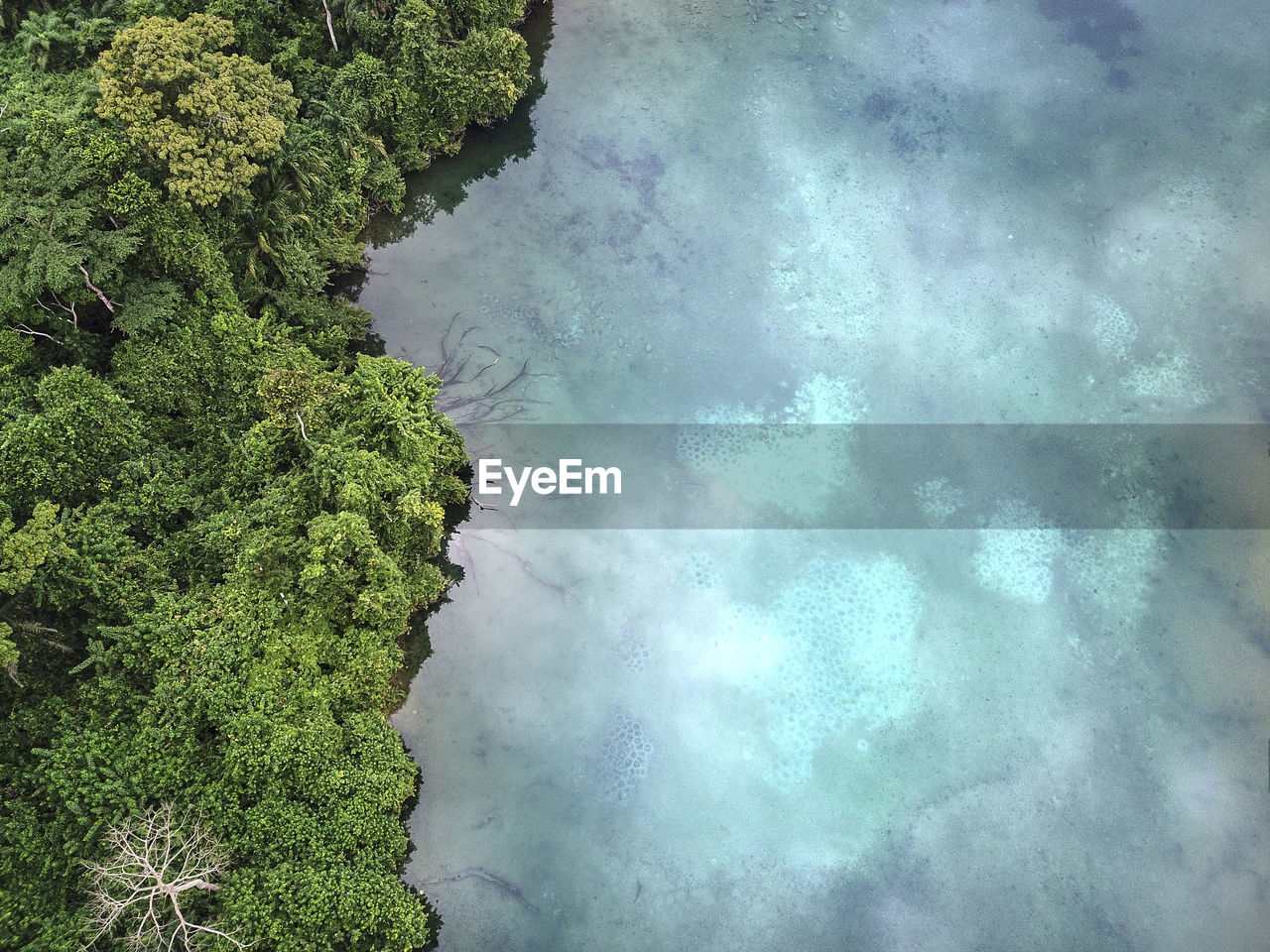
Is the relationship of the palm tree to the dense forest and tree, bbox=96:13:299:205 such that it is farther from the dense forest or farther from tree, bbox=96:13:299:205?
tree, bbox=96:13:299:205

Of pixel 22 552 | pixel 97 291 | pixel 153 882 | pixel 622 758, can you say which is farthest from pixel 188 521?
pixel 622 758

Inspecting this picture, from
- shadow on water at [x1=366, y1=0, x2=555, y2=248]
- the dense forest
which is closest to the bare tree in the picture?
the dense forest

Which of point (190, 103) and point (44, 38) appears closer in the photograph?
point (190, 103)

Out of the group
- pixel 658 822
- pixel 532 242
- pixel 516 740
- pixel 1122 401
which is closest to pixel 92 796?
pixel 516 740

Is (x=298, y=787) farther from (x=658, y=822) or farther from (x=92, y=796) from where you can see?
(x=658, y=822)

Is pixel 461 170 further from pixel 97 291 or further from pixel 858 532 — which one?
pixel 858 532

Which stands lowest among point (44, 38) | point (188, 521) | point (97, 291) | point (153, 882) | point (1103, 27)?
point (153, 882)

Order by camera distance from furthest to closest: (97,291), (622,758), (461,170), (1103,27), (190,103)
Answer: (1103,27)
(461,170)
(622,758)
(97,291)
(190,103)
